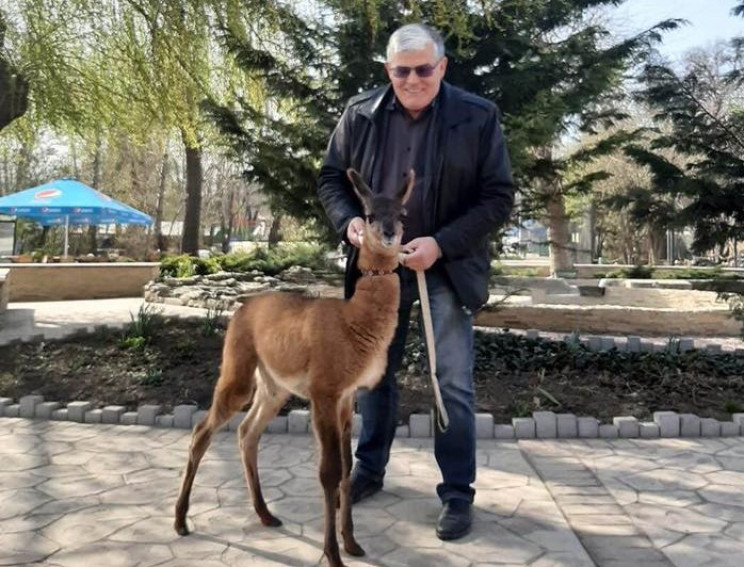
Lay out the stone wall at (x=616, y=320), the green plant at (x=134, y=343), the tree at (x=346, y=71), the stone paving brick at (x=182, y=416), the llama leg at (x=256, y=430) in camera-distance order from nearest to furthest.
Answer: the llama leg at (x=256, y=430) → the stone paving brick at (x=182, y=416) → the green plant at (x=134, y=343) → the tree at (x=346, y=71) → the stone wall at (x=616, y=320)

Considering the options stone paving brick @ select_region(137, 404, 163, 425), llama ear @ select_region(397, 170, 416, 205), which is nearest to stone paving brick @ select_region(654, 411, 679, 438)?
llama ear @ select_region(397, 170, 416, 205)

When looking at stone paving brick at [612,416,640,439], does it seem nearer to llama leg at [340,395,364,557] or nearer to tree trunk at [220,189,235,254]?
llama leg at [340,395,364,557]

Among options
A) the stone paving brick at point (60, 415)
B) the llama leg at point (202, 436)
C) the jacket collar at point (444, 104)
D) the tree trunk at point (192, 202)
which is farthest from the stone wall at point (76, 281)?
the jacket collar at point (444, 104)

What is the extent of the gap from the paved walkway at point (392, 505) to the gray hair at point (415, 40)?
2273 mm

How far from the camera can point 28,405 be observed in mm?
5613

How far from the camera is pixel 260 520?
3.39 metres

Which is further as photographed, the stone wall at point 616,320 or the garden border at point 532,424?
the stone wall at point 616,320

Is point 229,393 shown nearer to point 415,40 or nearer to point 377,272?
point 377,272

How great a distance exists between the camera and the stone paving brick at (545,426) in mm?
5008

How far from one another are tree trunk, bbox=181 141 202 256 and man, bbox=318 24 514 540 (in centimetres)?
1820

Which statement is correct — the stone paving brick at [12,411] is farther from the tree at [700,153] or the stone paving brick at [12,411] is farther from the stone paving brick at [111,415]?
the tree at [700,153]

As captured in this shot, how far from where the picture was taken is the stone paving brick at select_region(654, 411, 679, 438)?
5059 mm

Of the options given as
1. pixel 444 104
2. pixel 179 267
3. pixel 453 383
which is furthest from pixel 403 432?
pixel 179 267

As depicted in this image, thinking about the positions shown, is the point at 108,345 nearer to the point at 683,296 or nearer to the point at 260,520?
the point at 260,520
